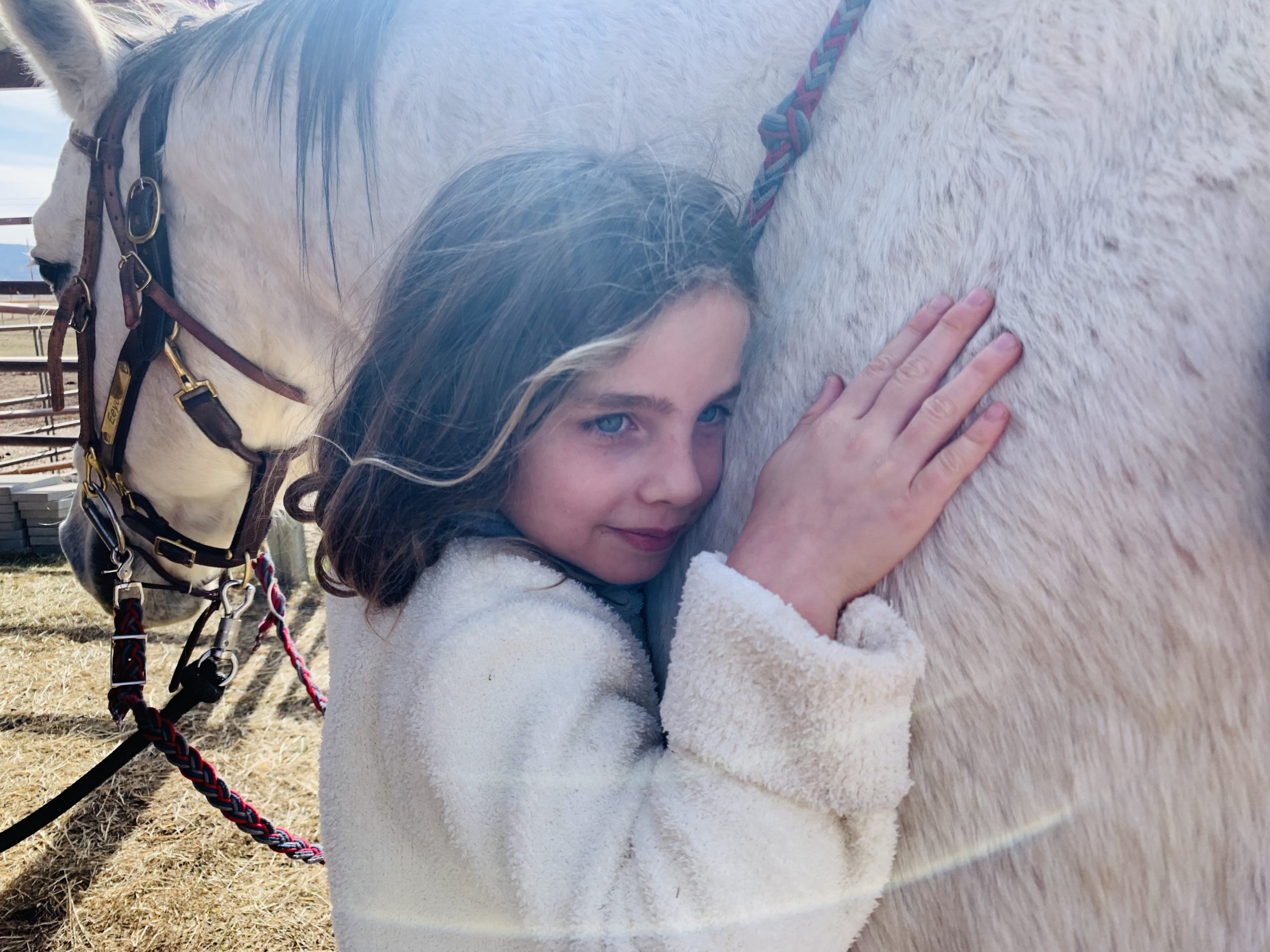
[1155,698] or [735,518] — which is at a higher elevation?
[1155,698]

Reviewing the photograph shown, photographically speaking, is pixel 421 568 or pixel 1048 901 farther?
pixel 421 568

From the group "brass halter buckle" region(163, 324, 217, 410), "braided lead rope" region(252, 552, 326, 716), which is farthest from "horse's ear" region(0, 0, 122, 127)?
"braided lead rope" region(252, 552, 326, 716)

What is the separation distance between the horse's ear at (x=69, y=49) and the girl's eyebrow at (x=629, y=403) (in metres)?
1.27

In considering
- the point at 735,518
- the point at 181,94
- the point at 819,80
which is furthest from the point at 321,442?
the point at 181,94

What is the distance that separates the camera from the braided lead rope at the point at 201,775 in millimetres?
1535

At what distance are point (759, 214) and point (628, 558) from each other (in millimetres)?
376

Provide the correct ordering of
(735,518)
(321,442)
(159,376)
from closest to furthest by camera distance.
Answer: (735,518)
(321,442)
(159,376)

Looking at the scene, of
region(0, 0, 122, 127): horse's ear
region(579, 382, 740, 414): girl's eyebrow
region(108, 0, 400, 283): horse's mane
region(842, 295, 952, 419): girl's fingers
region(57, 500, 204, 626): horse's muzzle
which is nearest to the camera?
region(842, 295, 952, 419): girl's fingers

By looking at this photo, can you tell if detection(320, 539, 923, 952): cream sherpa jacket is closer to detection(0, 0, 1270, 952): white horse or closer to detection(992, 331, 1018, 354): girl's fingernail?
detection(0, 0, 1270, 952): white horse

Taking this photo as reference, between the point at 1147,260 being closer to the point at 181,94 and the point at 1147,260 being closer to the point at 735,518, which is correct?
the point at 735,518

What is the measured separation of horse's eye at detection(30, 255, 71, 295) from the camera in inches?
62.1

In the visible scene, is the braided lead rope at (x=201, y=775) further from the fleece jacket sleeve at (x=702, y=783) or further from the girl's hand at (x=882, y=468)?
the girl's hand at (x=882, y=468)

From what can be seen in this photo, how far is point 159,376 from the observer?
1.55 meters

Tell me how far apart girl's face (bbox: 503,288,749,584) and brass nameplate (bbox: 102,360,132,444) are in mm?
1083
